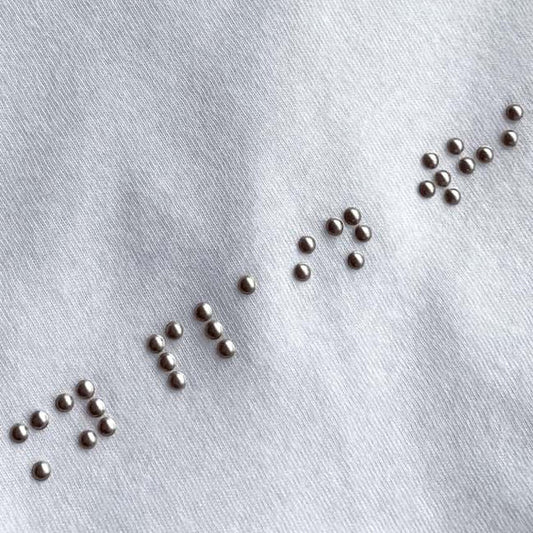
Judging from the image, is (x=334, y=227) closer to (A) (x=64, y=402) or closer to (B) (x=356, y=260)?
(B) (x=356, y=260)

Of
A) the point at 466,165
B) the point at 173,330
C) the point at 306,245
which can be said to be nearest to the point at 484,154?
the point at 466,165

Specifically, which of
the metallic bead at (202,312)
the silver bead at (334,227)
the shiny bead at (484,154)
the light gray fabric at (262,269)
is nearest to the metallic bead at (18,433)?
the light gray fabric at (262,269)

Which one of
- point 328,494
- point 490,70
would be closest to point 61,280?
point 328,494

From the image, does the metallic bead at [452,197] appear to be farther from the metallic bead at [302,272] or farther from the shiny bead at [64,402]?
the shiny bead at [64,402]

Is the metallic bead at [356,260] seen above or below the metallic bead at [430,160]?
below

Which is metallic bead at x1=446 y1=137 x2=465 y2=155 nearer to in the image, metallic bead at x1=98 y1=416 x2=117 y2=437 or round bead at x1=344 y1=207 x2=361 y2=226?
round bead at x1=344 y1=207 x2=361 y2=226

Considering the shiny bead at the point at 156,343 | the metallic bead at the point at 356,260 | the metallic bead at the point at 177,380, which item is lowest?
the metallic bead at the point at 177,380
